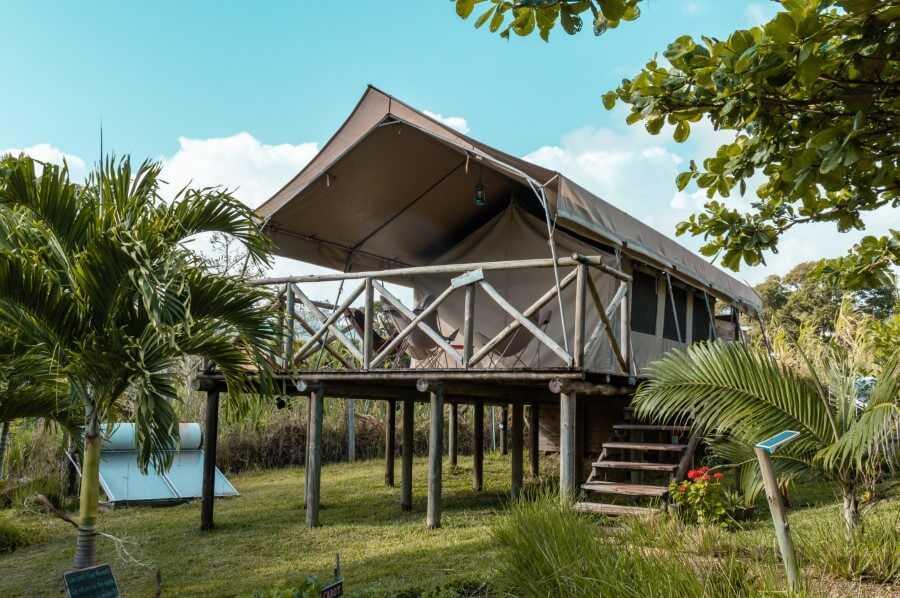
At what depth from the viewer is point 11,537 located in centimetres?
782

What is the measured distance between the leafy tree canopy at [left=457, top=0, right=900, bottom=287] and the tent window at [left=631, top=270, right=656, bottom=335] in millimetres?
5248

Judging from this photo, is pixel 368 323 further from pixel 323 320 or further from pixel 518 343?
pixel 518 343

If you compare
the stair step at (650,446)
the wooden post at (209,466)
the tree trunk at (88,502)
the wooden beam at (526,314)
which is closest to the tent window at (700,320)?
the stair step at (650,446)

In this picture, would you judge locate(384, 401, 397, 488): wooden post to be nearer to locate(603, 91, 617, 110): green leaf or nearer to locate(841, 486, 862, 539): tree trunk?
locate(841, 486, 862, 539): tree trunk

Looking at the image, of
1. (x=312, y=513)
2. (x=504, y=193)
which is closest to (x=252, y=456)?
(x=312, y=513)

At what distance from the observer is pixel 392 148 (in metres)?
8.03

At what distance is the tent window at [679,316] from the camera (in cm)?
1019

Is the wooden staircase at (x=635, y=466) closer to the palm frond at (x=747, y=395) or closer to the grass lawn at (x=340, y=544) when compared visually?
the grass lawn at (x=340, y=544)

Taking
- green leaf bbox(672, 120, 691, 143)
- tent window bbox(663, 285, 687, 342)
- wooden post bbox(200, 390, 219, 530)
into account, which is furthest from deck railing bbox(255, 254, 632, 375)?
green leaf bbox(672, 120, 691, 143)

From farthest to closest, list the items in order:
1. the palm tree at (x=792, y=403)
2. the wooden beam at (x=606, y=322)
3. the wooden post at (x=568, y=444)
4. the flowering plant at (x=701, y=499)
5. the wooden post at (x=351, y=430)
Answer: the wooden post at (x=351, y=430)
the wooden beam at (x=606, y=322)
the wooden post at (x=568, y=444)
the flowering plant at (x=701, y=499)
the palm tree at (x=792, y=403)

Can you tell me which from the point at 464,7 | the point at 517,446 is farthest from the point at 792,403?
the point at 517,446

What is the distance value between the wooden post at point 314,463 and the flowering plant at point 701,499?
358 cm

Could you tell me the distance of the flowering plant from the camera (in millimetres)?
6086

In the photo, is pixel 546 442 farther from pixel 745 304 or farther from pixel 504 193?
pixel 504 193
